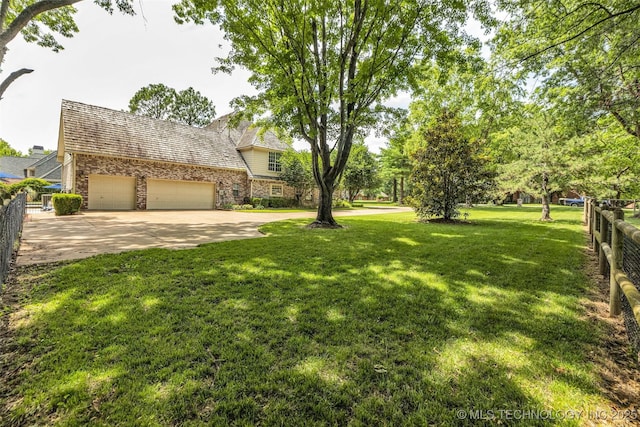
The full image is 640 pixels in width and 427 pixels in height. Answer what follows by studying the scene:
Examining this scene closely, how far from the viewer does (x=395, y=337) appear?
2807 millimetres

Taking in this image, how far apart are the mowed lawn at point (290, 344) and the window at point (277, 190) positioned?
734 inches

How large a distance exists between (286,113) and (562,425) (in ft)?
31.9

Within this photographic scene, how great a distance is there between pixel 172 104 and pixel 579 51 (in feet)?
133

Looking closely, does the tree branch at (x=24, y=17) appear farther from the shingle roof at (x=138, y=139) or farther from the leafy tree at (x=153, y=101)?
the leafy tree at (x=153, y=101)

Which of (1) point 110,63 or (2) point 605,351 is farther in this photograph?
(1) point 110,63

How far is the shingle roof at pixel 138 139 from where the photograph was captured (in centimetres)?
1497

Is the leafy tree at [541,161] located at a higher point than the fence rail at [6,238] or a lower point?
higher

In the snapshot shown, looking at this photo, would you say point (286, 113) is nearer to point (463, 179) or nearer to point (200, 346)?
point (463, 179)

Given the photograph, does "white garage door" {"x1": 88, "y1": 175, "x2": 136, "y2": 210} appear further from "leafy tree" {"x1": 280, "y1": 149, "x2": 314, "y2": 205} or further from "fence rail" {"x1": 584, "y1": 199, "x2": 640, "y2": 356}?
"fence rail" {"x1": 584, "y1": 199, "x2": 640, "y2": 356}

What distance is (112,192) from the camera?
15828mm

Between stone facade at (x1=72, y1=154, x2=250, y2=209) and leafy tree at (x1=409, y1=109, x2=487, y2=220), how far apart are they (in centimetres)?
1330

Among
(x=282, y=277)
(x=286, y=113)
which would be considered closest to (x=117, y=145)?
(x=286, y=113)

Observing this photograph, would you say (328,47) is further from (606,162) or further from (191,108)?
(191,108)

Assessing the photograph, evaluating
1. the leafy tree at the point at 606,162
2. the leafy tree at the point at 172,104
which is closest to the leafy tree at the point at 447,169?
the leafy tree at the point at 606,162
